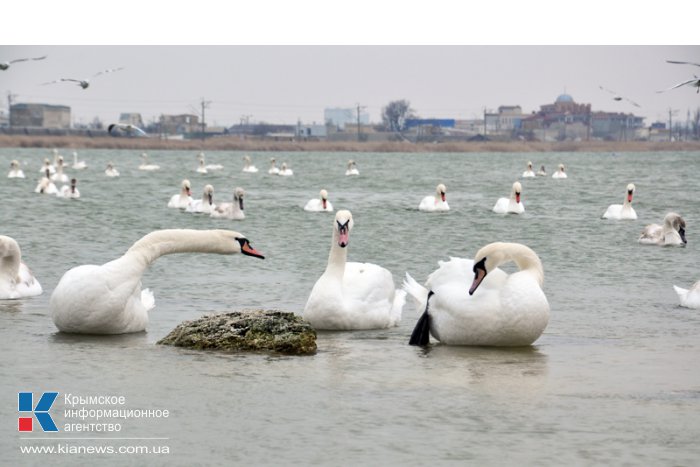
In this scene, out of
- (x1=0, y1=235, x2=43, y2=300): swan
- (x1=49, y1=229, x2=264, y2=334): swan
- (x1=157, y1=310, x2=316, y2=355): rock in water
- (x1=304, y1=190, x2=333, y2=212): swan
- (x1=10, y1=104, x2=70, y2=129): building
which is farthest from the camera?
(x1=10, y1=104, x2=70, y2=129): building

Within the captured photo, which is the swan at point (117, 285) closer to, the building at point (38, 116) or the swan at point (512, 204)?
the swan at point (512, 204)

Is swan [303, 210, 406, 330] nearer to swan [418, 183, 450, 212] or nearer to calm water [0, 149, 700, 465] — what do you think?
calm water [0, 149, 700, 465]

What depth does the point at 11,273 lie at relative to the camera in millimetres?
12945

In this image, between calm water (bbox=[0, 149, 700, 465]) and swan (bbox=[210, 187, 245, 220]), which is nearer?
calm water (bbox=[0, 149, 700, 465])

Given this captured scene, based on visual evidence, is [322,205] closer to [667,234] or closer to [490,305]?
[667,234]

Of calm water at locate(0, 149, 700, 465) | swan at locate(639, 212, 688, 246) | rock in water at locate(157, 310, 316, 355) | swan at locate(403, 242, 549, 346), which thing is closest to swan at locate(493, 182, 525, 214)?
swan at locate(639, 212, 688, 246)

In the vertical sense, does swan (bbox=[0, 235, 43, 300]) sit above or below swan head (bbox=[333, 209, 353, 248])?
below

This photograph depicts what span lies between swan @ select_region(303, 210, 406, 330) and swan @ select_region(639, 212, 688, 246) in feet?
33.0

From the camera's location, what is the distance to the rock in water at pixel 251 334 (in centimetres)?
1005

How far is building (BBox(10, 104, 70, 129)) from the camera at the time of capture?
142 metres

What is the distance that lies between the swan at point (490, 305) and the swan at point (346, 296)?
2.82 feet

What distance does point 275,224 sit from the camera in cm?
2528

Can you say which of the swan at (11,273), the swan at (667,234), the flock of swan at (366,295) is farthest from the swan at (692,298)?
the swan at (667,234)

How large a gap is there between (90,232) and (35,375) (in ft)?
43.6
